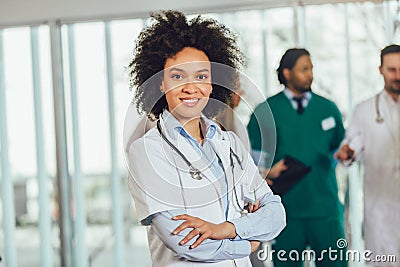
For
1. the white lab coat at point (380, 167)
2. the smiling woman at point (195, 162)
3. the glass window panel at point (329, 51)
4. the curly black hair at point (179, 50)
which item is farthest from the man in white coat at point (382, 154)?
the curly black hair at point (179, 50)

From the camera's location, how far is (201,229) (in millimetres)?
2340

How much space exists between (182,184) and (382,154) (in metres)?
0.75

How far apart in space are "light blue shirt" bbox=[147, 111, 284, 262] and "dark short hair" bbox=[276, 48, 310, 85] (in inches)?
12.2

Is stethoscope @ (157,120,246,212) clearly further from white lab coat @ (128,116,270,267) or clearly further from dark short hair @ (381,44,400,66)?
dark short hair @ (381,44,400,66)

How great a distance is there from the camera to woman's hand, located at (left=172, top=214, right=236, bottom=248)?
234 cm

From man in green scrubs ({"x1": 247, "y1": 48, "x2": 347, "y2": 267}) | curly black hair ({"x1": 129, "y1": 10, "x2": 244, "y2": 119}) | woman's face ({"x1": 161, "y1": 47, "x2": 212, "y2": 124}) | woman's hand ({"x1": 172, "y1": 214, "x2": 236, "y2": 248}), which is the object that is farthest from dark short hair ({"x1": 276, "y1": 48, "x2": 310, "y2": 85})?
woman's hand ({"x1": 172, "y1": 214, "x2": 236, "y2": 248})

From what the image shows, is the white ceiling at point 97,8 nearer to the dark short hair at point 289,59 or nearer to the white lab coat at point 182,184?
the dark short hair at point 289,59

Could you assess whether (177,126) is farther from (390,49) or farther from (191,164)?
(390,49)

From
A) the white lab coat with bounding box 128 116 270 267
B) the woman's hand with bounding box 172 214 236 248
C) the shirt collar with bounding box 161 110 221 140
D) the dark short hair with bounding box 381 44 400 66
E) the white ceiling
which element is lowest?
the woman's hand with bounding box 172 214 236 248

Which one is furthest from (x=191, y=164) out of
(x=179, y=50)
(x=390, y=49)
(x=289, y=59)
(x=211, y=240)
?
(x=390, y=49)

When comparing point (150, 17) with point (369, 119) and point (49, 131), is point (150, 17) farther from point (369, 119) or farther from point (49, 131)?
point (369, 119)

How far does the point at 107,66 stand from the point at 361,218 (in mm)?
1131
